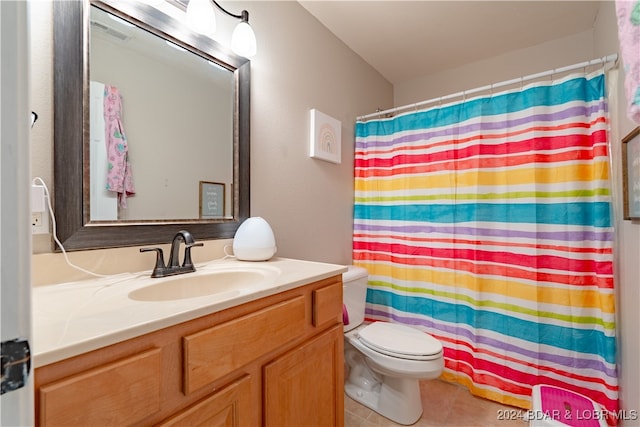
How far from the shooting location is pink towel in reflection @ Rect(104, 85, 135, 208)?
1.03 metres

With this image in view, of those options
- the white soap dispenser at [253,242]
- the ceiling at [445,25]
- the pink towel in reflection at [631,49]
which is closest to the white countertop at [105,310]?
the white soap dispenser at [253,242]

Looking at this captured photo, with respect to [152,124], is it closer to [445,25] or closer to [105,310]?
[105,310]

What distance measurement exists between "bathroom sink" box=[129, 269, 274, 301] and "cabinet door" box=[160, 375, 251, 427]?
251 mm

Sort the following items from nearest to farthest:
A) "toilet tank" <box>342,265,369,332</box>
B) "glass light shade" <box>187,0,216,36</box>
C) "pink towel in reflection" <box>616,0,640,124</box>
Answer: "pink towel in reflection" <box>616,0,640,124</box>, "glass light shade" <box>187,0,216,36</box>, "toilet tank" <box>342,265,369,332</box>

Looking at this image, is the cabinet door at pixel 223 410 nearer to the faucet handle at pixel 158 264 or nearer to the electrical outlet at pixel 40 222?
the faucet handle at pixel 158 264

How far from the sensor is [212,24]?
47.8 inches

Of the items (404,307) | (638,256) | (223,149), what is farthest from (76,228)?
(638,256)

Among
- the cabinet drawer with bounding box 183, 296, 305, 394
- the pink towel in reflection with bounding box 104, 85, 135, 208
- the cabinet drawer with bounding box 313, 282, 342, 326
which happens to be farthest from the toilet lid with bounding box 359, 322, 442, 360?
the pink towel in reflection with bounding box 104, 85, 135, 208

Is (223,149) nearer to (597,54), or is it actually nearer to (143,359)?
(143,359)

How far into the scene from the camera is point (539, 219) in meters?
1.56

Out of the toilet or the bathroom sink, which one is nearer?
the bathroom sink

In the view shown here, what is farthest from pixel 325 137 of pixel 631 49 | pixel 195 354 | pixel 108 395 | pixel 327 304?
pixel 108 395

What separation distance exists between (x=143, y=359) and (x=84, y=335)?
0.39ft

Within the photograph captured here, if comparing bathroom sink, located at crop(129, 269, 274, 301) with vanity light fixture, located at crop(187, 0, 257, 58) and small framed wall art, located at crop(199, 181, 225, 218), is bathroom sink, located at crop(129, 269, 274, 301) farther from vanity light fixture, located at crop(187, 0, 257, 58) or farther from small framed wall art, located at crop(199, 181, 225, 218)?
vanity light fixture, located at crop(187, 0, 257, 58)
